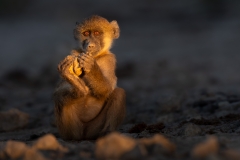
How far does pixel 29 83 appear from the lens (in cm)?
1608

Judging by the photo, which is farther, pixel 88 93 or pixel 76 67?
pixel 88 93

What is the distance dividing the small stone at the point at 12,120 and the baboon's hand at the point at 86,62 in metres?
2.53

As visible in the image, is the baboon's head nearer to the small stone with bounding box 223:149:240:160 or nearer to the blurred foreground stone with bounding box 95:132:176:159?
the blurred foreground stone with bounding box 95:132:176:159

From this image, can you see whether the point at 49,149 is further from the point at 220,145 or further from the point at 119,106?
the point at 119,106

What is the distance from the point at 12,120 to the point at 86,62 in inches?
104

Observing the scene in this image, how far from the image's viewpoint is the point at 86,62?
728 centimetres

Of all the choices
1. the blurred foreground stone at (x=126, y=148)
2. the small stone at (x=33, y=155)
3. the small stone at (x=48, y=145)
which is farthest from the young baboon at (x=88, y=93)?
the blurred foreground stone at (x=126, y=148)

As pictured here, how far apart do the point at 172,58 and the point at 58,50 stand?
4067 millimetres

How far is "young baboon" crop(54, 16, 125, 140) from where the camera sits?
7.35 m

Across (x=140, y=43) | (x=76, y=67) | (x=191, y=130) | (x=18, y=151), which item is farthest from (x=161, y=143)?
(x=140, y=43)

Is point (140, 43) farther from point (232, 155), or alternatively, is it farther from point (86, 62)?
point (232, 155)

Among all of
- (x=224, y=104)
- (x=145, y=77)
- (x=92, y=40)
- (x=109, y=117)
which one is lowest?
(x=145, y=77)

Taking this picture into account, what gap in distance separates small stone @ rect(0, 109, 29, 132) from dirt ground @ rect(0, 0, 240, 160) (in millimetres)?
16

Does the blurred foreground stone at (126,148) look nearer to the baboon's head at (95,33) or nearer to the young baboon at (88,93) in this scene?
the young baboon at (88,93)
